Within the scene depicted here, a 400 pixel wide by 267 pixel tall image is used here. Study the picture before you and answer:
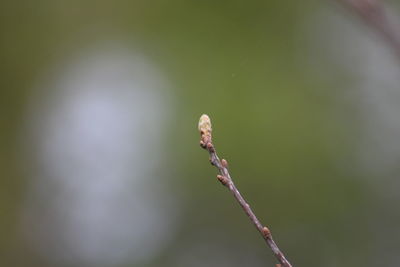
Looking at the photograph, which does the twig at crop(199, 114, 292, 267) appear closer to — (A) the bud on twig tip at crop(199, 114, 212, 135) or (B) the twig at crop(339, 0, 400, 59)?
(A) the bud on twig tip at crop(199, 114, 212, 135)

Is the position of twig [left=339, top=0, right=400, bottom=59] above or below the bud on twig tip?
below

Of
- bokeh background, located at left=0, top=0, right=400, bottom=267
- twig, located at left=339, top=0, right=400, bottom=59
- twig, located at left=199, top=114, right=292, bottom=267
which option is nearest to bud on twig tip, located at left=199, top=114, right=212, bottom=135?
twig, located at left=199, top=114, right=292, bottom=267

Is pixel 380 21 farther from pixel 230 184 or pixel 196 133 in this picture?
pixel 196 133

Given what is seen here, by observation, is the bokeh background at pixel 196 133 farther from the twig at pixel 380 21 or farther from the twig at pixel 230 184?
the twig at pixel 380 21

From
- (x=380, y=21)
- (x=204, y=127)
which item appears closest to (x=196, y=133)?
(x=204, y=127)

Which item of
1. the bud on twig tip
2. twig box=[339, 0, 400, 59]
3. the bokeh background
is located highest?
the bokeh background

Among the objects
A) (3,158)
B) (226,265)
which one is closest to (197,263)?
(226,265)

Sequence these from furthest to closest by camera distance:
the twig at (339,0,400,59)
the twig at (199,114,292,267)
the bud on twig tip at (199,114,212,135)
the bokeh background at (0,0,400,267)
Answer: the bokeh background at (0,0,400,267), the bud on twig tip at (199,114,212,135), the twig at (199,114,292,267), the twig at (339,0,400,59)

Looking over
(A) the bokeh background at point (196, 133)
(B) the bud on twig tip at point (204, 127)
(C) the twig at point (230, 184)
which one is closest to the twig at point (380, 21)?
(C) the twig at point (230, 184)

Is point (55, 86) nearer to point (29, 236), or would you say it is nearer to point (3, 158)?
point (3, 158)
